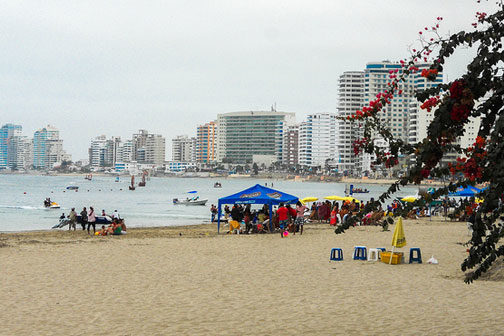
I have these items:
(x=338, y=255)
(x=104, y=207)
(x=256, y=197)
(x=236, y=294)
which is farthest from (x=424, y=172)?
(x=104, y=207)

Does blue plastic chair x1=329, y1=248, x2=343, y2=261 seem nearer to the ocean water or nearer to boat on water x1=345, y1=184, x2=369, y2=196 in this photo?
the ocean water

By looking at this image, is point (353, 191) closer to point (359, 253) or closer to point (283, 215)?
point (283, 215)

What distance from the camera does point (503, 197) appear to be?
17.9 ft

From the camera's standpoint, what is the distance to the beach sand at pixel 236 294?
9.07 meters

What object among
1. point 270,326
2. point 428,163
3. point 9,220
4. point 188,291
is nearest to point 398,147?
point 428,163

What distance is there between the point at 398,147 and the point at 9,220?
148ft

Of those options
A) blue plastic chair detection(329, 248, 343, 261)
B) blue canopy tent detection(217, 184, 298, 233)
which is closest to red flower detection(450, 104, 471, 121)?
blue plastic chair detection(329, 248, 343, 261)

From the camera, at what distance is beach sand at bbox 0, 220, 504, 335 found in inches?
357

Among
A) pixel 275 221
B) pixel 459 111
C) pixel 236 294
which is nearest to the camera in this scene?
pixel 459 111

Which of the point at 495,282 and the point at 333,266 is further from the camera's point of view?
the point at 333,266

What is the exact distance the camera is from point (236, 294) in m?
11.8

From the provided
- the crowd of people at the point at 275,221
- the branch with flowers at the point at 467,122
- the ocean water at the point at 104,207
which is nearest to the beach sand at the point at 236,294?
the branch with flowers at the point at 467,122

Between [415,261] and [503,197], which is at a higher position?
[503,197]

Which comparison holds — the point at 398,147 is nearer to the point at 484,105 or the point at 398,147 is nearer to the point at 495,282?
the point at 484,105
